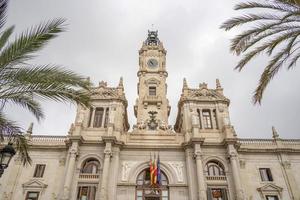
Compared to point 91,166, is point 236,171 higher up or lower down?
lower down

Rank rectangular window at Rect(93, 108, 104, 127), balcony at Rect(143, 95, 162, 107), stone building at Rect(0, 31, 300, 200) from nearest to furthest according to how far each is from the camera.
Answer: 1. stone building at Rect(0, 31, 300, 200)
2. rectangular window at Rect(93, 108, 104, 127)
3. balcony at Rect(143, 95, 162, 107)

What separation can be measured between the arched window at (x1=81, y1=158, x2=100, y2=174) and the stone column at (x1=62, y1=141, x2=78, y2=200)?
142cm

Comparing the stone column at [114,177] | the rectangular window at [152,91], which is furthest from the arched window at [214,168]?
the rectangular window at [152,91]

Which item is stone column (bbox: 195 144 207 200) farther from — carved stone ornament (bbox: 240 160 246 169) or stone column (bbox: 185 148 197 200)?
carved stone ornament (bbox: 240 160 246 169)

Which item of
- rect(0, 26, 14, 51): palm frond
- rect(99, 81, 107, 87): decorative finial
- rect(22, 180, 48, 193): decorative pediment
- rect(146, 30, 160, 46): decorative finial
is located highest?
rect(146, 30, 160, 46): decorative finial

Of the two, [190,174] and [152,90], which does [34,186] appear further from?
[152,90]

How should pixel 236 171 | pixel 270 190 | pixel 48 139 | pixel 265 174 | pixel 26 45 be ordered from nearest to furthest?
1. pixel 26 45
2. pixel 236 171
3. pixel 270 190
4. pixel 265 174
5. pixel 48 139

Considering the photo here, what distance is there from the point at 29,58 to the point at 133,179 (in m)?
19.5

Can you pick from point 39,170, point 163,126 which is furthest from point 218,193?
point 39,170

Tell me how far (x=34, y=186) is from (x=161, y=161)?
12.4 m

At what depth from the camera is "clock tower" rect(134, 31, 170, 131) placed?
33.3m

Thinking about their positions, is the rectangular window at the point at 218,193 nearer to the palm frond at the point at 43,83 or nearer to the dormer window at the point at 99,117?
the dormer window at the point at 99,117

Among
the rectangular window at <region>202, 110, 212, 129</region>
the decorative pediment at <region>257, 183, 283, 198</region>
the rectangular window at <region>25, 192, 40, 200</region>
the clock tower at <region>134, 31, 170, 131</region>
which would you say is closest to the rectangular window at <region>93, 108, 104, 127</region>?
the clock tower at <region>134, 31, 170, 131</region>

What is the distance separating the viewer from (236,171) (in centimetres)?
2641
